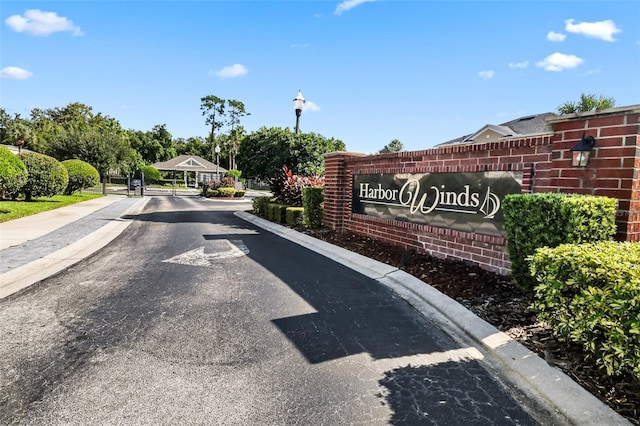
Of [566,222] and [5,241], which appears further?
[5,241]

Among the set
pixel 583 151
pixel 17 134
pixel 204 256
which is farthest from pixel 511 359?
pixel 17 134

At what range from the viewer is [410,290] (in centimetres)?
498

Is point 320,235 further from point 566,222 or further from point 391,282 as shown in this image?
point 566,222

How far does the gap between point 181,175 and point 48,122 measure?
76.4ft

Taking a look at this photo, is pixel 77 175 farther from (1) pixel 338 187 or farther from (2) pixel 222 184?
(1) pixel 338 187

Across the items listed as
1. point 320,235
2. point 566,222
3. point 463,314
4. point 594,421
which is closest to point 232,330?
point 463,314

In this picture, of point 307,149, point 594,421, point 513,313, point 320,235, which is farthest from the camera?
point 307,149

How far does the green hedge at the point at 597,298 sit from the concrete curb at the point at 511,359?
0.28 meters

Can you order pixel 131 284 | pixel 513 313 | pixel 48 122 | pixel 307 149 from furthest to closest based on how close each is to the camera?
pixel 48 122 → pixel 307 149 → pixel 131 284 → pixel 513 313

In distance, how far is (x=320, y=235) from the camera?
30.5 feet

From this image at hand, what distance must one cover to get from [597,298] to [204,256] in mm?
6105

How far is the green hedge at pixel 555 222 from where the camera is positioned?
3.55m

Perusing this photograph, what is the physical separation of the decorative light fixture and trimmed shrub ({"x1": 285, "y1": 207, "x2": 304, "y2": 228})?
25.3 ft

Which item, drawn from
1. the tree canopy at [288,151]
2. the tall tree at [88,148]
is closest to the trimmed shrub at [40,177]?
the tree canopy at [288,151]
